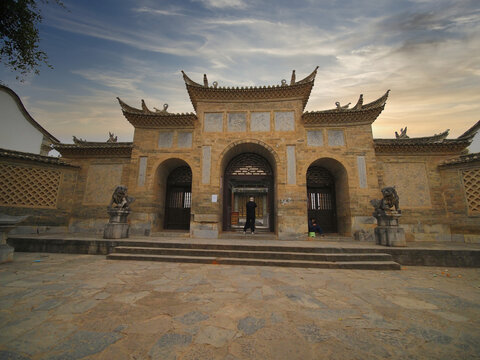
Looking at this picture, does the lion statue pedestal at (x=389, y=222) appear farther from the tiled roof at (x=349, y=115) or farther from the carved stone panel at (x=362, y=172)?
the tiled roof at (x=349, y=115)

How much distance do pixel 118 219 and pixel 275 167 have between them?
7.12 m

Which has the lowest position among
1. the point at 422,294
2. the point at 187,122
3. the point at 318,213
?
the point at 422,294

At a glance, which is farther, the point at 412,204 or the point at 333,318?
the point at 412,204

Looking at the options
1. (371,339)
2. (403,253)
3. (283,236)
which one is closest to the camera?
(371,339)

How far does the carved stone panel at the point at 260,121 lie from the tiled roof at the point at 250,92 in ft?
Result: 2.58

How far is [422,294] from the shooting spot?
3.44m

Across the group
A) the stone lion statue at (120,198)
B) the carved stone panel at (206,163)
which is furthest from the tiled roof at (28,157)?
the carved stone panel at (206,163)

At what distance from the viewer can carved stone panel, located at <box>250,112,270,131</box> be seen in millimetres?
9859

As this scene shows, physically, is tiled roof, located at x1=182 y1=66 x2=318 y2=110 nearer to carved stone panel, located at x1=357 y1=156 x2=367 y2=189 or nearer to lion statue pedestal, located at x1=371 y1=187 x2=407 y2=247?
carved stone panel, located at x1=357 y1=156 x2=367 y2=189

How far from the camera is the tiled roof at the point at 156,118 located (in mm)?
9859

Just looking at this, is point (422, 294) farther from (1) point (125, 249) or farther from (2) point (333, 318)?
(1) point (125, 249)

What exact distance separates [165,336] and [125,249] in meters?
4.96

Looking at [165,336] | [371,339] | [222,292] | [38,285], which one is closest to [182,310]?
[165,336]

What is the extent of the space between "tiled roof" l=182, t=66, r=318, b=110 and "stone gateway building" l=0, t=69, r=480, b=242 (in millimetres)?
49
